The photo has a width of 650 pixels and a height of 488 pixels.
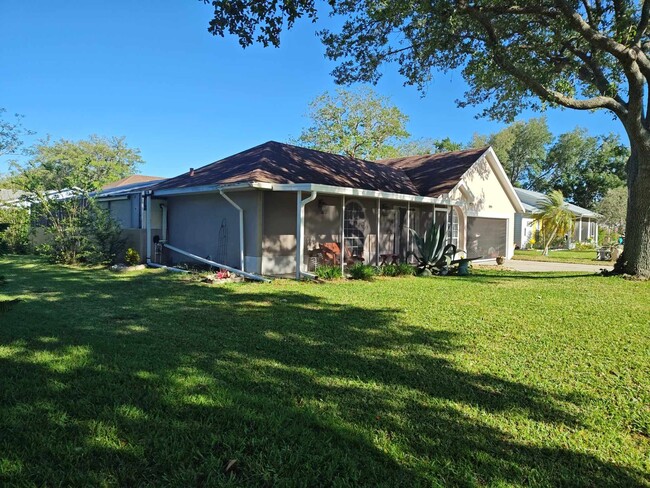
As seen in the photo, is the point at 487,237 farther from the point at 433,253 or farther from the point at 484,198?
the point at 433,253

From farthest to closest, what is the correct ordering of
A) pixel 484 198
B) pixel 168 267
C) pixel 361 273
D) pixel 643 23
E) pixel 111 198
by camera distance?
pixel 484 198
pixel 111 198
pixel 168 267
pixel 361 273
pixel 643 23

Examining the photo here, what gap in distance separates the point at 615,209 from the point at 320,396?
3569cm

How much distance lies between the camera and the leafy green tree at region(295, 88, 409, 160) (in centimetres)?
3616

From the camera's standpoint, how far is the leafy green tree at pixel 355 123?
36.2 metres

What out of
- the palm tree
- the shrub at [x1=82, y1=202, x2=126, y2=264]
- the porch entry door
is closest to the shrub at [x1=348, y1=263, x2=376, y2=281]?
the porch entry door

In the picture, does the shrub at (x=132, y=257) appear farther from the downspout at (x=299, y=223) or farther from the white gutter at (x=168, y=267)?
the downspout at (x=299, y=223)

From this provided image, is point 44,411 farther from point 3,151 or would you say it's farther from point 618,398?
point 3,151

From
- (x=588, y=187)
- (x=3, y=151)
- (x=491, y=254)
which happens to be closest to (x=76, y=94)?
(x=3, y=151)

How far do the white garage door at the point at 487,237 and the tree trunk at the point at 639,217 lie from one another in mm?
8763

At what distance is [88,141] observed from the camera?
53688 mm

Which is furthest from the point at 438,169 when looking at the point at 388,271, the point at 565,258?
the point at 565,258

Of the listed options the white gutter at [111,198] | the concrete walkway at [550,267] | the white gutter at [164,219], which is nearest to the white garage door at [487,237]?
the concrete walkway at [550,267]

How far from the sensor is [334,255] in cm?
1305

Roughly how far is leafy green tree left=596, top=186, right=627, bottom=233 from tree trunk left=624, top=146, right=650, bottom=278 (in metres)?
22.5
